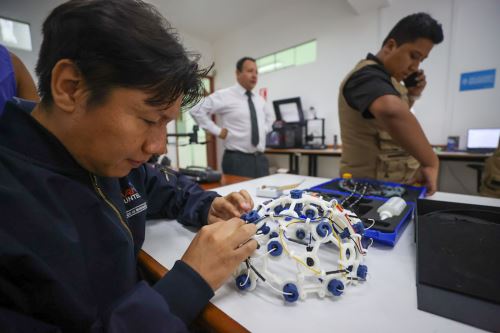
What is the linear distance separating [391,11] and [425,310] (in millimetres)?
3510

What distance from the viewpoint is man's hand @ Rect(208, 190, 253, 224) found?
720 mm

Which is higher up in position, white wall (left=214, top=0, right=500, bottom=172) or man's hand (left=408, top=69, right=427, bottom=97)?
white wall (left=214, top=0, right=500, bottom=172)

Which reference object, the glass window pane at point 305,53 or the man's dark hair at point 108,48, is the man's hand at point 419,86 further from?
the glass window pane at point 305,53

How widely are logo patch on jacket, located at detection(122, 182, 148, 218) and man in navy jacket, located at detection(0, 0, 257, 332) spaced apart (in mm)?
127

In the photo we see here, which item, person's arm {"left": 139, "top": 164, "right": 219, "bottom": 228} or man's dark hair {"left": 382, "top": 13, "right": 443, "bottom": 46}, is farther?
man's dark hair {"left": 382, "top": 13, "right": 443, "bottom": 46}

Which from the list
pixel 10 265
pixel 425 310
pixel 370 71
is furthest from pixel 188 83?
pixel 370 71

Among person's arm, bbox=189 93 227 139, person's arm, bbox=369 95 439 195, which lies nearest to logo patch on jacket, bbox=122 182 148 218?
person's arm, bbox=369 95 439 195

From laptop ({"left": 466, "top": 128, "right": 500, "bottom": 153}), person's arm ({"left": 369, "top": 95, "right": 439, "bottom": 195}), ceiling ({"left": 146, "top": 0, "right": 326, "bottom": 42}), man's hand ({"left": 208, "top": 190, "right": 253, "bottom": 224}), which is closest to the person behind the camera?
man's hand ({"left": 208, "top": 190, "right": 253, "bottom": 224})

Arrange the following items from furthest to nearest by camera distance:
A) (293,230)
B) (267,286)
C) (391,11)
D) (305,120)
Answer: (305,120) < (391,11) < (293,230) < (267,286)

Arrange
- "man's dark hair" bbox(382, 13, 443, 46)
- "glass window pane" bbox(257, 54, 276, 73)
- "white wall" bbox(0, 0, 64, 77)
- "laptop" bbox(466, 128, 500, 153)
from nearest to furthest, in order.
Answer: "man's dark hair" bbox(382, 13, 443, 46) < "laptop" bbox(466, 128, 500, 153) < "white wall" bbox(0, 0, 64, 77) < "glass window pane" bbox(257, 54, 276, 73)

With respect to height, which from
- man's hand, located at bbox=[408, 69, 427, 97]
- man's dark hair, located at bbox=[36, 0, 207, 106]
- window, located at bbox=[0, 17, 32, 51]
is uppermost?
window, located at bbox=[0, 17, 32, 51]

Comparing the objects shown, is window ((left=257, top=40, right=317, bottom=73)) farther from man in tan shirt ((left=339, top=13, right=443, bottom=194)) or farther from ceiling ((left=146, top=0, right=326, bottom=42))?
man in tan shirt ((left=339, top=13, right=443, bottom=194))

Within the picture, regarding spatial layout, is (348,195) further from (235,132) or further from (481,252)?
(235,132)

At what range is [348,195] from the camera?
876 mm
